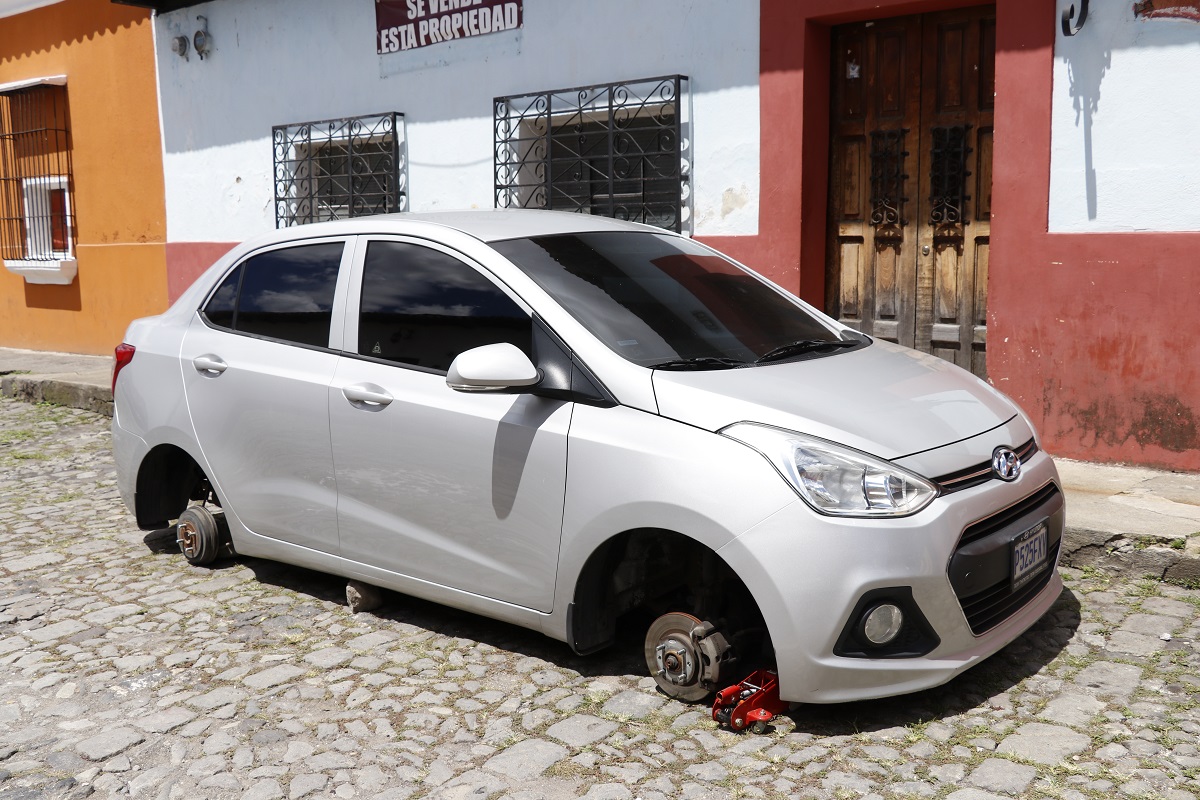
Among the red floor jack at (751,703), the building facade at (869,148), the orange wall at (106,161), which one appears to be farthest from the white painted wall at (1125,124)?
the orange wall at (106,161)

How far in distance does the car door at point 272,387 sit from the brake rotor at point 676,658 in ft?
4.84

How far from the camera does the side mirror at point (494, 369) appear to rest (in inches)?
147

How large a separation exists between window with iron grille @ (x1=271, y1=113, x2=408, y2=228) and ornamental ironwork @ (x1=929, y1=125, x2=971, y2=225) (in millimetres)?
4697

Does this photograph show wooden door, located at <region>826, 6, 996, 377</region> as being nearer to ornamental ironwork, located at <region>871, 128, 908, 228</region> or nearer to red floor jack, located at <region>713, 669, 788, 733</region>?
ornamental ironwork, located at <region>871, 128, 908, 228</region>

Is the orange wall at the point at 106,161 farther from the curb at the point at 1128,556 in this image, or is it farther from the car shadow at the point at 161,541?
the curb at the point at 1128,556

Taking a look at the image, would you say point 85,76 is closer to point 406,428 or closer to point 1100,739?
point 406,428

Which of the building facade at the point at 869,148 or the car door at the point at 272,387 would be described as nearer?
the car door at the point at 272,387

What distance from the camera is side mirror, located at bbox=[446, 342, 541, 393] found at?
3738mm

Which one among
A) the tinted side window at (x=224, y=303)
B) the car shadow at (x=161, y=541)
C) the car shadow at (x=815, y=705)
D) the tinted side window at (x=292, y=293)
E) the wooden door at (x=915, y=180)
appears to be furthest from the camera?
the wooden door at (x=915, y=180)

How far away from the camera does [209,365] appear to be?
16.3ft

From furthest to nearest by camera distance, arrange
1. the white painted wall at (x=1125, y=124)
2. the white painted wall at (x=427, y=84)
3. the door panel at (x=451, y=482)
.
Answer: the white painted wall at (x=427, y=84) < the white painted wall at (x=1125, y=124) < the door panel at (x=451, y=482)

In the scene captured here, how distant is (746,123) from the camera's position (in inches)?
299

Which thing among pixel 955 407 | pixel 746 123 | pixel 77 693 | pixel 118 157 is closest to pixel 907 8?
pixel 746 123

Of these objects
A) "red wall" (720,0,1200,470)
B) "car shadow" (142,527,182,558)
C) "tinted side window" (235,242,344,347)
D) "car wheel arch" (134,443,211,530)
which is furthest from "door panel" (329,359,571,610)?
"red wall" (720,0,1200,470)
